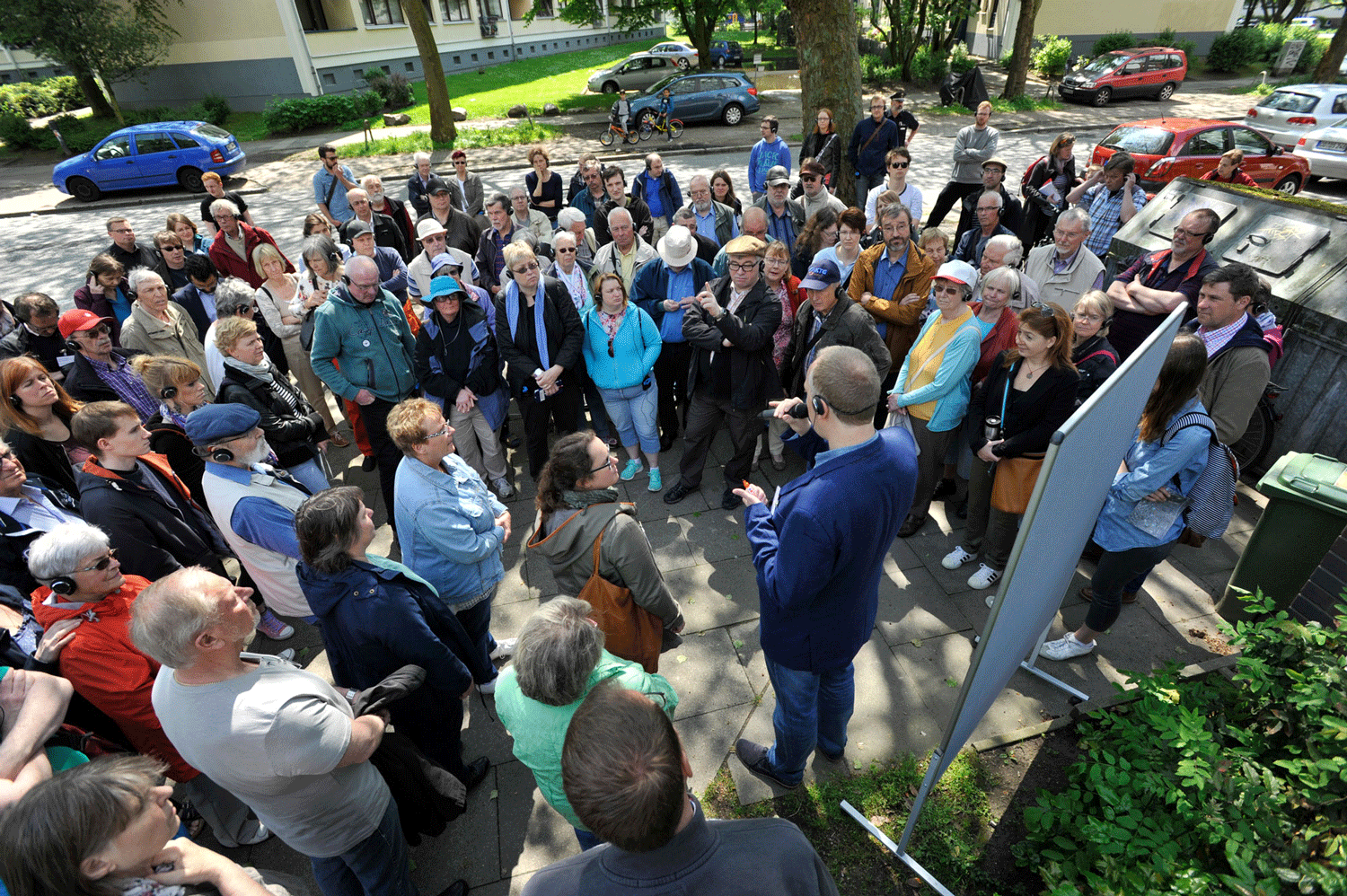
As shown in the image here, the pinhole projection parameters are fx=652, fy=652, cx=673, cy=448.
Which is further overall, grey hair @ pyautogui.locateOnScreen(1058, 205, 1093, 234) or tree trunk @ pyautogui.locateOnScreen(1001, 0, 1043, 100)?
tree trunk @ pyautogui.locateOnScreen(1001, 0, 1043, 100)

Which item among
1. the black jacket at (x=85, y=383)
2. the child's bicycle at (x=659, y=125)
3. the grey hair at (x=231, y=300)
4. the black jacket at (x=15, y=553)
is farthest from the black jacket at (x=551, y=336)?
the child's bicycle at (x=659, y=125)

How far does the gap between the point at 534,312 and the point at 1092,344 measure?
3740 millimetres

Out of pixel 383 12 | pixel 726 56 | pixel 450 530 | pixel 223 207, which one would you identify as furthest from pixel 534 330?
pixel 726 56

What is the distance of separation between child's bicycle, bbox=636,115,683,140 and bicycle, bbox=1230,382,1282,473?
17.8m

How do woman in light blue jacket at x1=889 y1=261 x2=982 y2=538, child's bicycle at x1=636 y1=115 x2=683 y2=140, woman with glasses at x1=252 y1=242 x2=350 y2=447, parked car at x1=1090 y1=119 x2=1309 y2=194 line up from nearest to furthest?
woman in light blue jacket at x1=889 y1=261 x2=982 y2=538
woman with glasses at x1=252 y1=242 x2=350 y2=447
parked car at x1=1090 y1=119 x2=1309 y2=194
child's bicycle at x1=636 y1=115 x2=683 y2=140

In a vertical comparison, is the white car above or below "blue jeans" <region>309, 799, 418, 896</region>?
above

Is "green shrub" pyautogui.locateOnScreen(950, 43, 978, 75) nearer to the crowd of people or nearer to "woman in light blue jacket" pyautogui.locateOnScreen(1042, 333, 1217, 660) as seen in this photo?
the crowd of people

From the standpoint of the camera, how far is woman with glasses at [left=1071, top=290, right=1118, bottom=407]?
3.83m

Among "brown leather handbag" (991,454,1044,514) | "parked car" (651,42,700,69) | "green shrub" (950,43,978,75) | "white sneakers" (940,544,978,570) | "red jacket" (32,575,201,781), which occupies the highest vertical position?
"parked car" (651,42,700,69)

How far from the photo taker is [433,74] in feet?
57.9

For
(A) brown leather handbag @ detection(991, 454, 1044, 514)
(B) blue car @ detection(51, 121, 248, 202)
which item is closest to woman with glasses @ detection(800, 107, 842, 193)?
(A) brown leather handbag @ detection(991, 454, 1044, 514)

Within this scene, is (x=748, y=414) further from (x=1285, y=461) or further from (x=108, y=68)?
(x=108, y=68)

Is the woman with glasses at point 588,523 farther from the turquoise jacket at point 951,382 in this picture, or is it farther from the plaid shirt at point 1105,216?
the plaid shirt at point 1105,216

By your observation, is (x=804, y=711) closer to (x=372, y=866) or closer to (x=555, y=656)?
(x=555, y=656)
